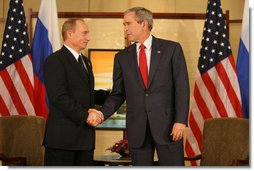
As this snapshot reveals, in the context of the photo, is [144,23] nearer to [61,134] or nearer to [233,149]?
[61,134]

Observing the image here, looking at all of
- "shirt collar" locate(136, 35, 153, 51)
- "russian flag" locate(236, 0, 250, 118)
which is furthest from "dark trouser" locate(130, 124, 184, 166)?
"russian flag" locate(236, 0, 250, 118)

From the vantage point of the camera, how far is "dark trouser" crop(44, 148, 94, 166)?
8.91 feet

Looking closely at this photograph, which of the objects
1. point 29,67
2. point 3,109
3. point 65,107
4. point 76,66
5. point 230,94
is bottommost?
point 3,109

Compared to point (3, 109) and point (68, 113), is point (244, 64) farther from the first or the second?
point (68, 113)

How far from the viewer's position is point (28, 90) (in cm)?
504

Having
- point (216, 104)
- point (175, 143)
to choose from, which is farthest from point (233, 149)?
point (175, 143)

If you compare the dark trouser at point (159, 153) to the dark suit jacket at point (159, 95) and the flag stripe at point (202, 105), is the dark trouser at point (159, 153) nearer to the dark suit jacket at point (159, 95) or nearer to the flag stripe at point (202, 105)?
the dark suit jacket at point (159, 95)

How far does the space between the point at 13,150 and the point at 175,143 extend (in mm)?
2462

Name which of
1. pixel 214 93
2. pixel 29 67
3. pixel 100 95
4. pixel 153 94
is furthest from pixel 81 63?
pixel 100 95

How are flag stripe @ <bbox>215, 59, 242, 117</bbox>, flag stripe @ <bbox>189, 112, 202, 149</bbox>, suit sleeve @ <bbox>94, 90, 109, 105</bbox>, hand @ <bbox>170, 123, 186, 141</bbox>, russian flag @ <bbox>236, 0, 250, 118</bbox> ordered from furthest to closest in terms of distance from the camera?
suit sleeve @ <bbox>94, 90, 109, 105</bbox> → flag stripe @ <bbox>189, 112, 202, 149</bbox> → flag stripe @ <bbox>215, 59, 242, 117</bbox> → russian flag @ <bbox>236, 0, 250, 118</bbox> → hand @ <bbox>170, 123, 186, 141</bbox>

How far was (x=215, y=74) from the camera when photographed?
199 inches

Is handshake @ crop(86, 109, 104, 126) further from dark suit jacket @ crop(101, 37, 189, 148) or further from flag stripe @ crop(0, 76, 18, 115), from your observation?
flag stripe @ crop(0, 76, 18, 115)

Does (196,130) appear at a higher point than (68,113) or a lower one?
lower

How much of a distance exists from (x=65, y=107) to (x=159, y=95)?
0.53m
